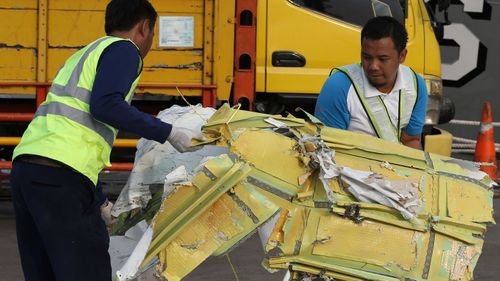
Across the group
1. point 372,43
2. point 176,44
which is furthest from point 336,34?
point 372,43

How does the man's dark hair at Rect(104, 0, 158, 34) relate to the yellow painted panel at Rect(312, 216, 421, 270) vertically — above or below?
above

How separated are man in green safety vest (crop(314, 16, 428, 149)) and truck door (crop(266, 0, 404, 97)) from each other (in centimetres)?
362

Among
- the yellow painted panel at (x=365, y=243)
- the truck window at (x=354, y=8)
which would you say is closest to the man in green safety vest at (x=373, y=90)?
the yellow painted panel at (x=365, y=243)

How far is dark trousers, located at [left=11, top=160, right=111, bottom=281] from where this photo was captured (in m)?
3.73

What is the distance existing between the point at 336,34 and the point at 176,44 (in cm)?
125

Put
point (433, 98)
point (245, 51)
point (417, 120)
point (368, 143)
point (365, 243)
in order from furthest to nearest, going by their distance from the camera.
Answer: point (433, 98) < point (245, 51) < point (417, 120) < point (368, 143) < point (365, 243)

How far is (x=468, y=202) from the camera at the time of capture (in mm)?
3775

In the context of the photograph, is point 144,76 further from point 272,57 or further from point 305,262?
point 305,262

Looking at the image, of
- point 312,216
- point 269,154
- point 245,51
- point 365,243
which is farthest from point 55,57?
point 365,243

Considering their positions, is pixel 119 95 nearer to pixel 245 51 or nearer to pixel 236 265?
pixel 236 265

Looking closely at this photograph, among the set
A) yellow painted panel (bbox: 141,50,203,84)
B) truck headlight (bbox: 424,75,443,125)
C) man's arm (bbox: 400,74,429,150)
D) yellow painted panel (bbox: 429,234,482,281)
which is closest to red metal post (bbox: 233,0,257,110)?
yellow painted panel (bbox: 141,50,203,84)

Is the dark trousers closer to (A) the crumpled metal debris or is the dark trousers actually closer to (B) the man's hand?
(A) the crumpled metal debris

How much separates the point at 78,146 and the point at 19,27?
4.13 meters

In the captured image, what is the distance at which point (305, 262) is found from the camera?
3.66 m
